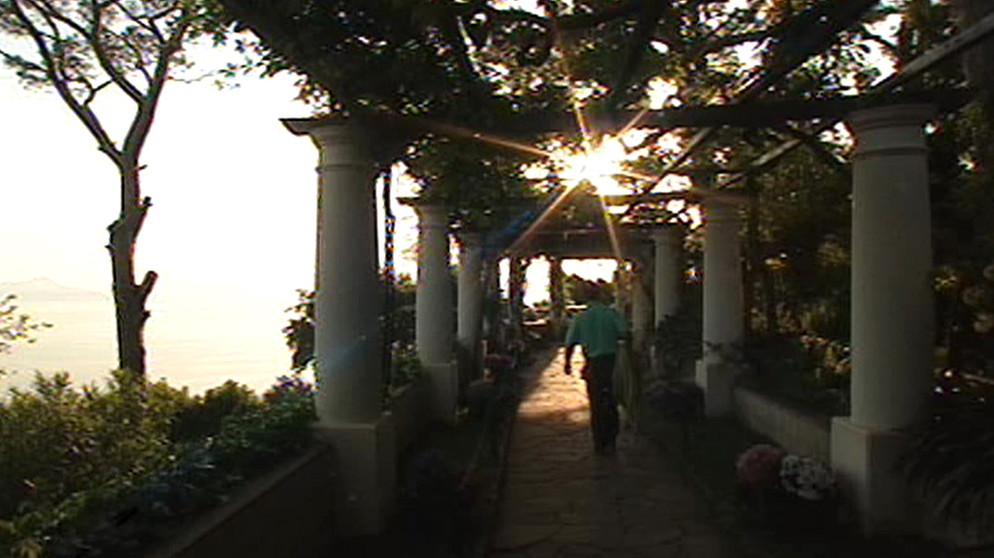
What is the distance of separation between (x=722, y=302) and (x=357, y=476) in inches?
233

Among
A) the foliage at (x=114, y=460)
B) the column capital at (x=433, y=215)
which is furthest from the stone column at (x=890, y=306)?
the column capital at (x=433, y=215)

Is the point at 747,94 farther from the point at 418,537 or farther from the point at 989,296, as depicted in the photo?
the point at 418,537

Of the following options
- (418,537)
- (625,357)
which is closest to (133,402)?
(418,537)

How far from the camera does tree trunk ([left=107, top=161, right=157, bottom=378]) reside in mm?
14828

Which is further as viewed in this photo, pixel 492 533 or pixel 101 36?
pixel 101 36

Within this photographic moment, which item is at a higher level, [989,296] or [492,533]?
[989,296]

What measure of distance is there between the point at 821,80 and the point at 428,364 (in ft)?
19.1

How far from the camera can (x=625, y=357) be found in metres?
9.09

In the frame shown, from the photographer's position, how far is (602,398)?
7.84m

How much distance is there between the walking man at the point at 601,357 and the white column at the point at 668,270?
5.97 m

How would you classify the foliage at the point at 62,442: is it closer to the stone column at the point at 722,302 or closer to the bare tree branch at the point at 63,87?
the stone column at the point at 722,302

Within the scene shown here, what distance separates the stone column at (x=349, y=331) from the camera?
547cm

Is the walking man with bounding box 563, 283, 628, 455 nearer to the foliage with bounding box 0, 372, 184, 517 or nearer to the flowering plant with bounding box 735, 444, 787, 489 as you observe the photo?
the flowering plant with bounding box 735, 444, 787, 489

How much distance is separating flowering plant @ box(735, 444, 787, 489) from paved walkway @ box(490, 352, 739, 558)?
460 millimetres
